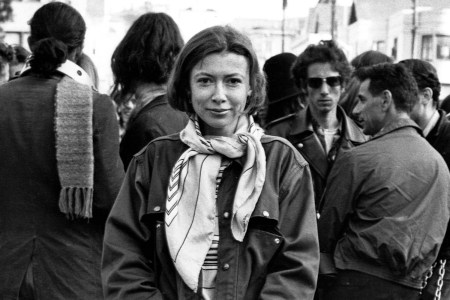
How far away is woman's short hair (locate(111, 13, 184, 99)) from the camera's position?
4.57 metres

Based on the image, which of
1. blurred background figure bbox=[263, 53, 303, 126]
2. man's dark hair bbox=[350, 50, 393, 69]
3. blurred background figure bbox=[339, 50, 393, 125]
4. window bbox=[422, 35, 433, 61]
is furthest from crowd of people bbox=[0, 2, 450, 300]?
window bbox=[422, 35, 433, 61]

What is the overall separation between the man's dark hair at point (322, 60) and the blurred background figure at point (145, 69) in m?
1.34

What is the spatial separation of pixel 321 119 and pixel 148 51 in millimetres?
1410

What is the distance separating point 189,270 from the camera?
109 inches

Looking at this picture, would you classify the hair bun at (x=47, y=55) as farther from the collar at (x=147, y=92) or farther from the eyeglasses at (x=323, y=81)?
the eyeglasses at (x=323, y=81)

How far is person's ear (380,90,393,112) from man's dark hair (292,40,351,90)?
0.97 meters

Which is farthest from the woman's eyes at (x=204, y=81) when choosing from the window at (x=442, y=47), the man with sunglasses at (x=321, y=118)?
the window at (x=442, y=47)

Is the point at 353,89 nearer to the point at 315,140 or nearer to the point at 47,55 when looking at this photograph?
the point at 315,140

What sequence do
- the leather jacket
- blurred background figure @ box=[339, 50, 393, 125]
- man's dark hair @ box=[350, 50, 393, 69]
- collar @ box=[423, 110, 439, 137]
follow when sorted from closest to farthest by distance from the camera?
the leather jacket, collar @ box=[423, 110, 439, 137], blurred background figure @ box=[339, 50, 393, 125], man's dark hair @ box=[350, 50, 393, 69]

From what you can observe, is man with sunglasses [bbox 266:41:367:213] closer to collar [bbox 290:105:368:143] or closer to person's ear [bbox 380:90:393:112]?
collar [bbox 290:105:368:143]

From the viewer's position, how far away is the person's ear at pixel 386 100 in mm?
4703

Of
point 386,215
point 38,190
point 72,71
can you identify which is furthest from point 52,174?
point 386,215

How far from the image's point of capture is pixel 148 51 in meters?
4.57

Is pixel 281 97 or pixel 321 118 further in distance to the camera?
pixel 281 97
